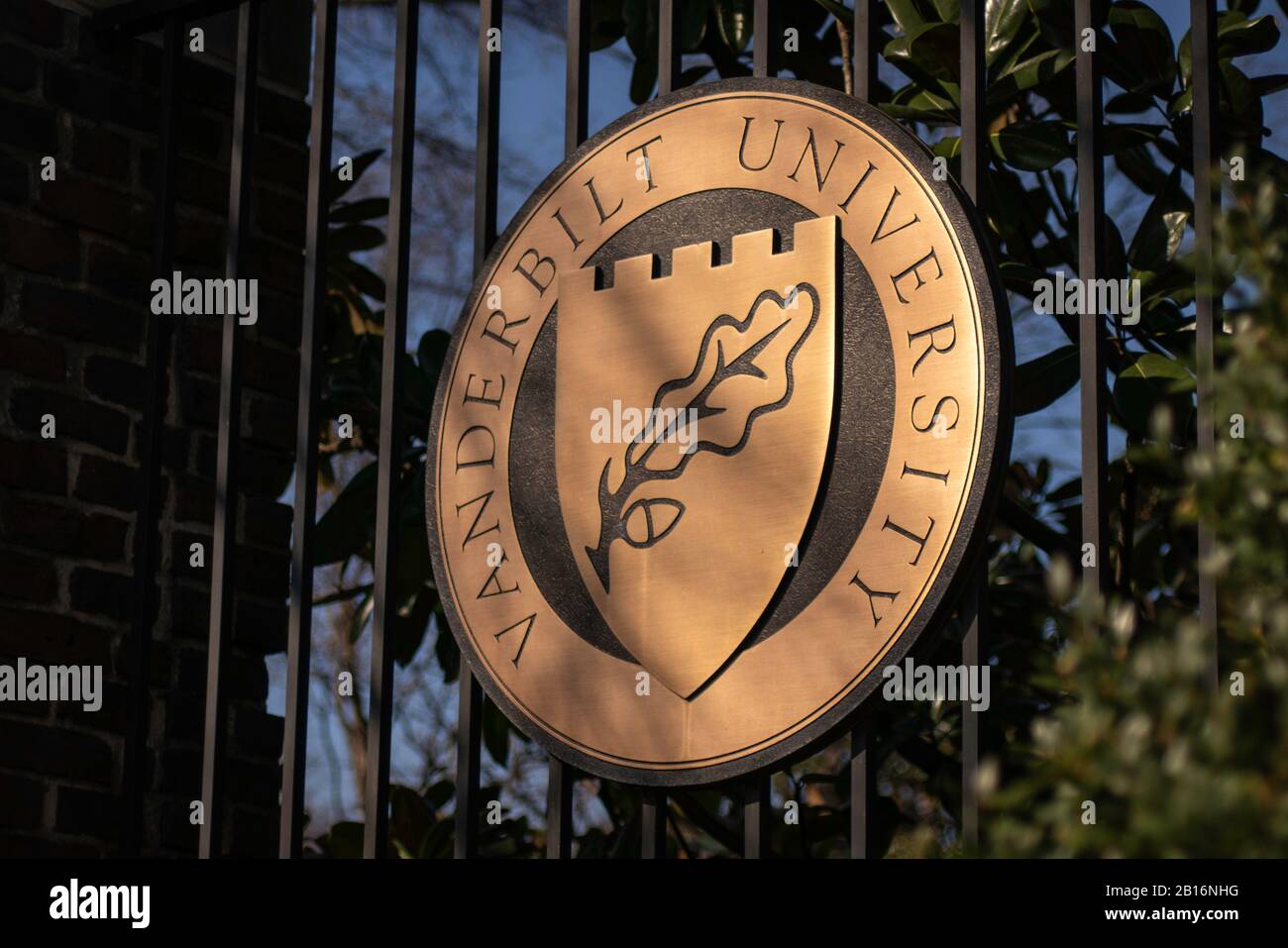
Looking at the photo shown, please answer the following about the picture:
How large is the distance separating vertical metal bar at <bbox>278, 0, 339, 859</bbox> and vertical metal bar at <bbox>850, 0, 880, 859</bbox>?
2.64 feet

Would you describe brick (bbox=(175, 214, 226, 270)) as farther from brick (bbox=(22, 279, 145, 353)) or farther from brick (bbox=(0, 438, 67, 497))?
brick (bbox=(0, 438, 67, 497))

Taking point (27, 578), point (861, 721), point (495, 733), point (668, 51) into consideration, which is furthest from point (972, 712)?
point (495, 733)

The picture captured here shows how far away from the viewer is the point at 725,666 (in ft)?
6.61

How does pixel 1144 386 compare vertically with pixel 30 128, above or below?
below

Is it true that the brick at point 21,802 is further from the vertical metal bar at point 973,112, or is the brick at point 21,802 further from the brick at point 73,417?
the vertical metal bar at point 973,112

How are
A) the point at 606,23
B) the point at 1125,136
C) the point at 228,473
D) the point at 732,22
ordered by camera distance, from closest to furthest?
the point at 228,473, the point at 1125,136, the point at 732,22, the point at 606,23

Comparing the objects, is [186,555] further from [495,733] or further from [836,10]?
[836,10]

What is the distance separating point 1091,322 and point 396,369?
3.30 ft

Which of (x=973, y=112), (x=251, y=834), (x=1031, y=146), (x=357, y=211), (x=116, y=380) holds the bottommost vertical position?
(x=251, y=834)

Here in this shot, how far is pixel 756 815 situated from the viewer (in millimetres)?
1979

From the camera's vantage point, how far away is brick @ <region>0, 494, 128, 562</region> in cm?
259

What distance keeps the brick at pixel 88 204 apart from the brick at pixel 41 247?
28 mm

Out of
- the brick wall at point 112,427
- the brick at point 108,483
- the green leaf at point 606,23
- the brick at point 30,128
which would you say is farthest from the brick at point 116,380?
the green leaf at point 606,23
